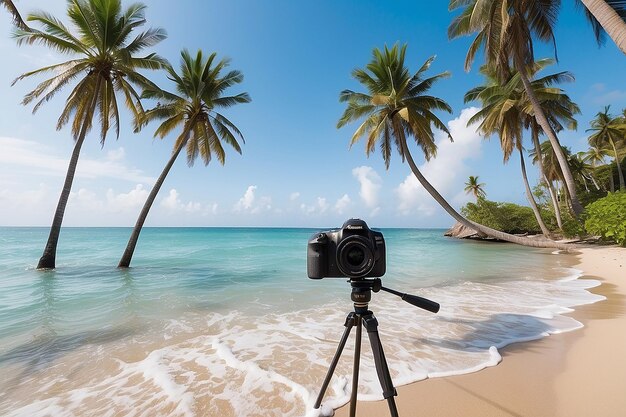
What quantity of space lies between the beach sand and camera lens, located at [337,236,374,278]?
40.8 inches

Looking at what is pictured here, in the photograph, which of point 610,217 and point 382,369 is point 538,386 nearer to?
point 382,369

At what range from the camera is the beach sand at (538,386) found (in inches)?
64.0

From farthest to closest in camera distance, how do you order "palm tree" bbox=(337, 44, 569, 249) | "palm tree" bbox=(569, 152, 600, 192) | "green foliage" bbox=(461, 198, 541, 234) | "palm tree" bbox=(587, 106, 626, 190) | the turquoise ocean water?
"green foliage" bbox=(461, 198, 541, 234) → "palm tree" bbox=(569, 152, 600, 192) → "palm tree" bbox=(587, 106, 626, 190) → "palm tree" bbox=(337, 44, 569, 249) → the turquoise ocean water

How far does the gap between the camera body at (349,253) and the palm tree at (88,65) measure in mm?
11045

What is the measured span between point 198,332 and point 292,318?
1247 millimetres

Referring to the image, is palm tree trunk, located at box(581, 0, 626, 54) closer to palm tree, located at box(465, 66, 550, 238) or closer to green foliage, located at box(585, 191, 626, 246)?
green foliage, located at box(585, 191, 626, 246)

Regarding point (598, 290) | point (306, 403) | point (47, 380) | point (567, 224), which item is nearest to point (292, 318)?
point (306, 403)

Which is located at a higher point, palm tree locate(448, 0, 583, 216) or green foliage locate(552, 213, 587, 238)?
palm tree locate(448, 0, 583, 216)

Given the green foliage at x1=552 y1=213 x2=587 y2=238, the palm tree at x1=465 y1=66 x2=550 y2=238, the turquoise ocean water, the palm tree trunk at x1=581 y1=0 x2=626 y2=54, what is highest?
the palm tree at x1=465 y1=66 x2=550 y2=238

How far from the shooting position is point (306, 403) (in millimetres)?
1813

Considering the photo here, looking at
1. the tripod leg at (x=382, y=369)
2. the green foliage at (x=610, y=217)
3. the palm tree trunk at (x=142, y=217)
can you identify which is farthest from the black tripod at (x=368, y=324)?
the green foliage at (x=610, y=217)

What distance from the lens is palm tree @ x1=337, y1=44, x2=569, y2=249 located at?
11547 mm

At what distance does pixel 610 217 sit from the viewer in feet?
32.6

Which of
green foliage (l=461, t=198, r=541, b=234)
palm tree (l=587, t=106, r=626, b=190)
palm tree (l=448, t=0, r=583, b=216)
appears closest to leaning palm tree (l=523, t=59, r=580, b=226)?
palm tree (l=448, t=0, r=583, b=216)
